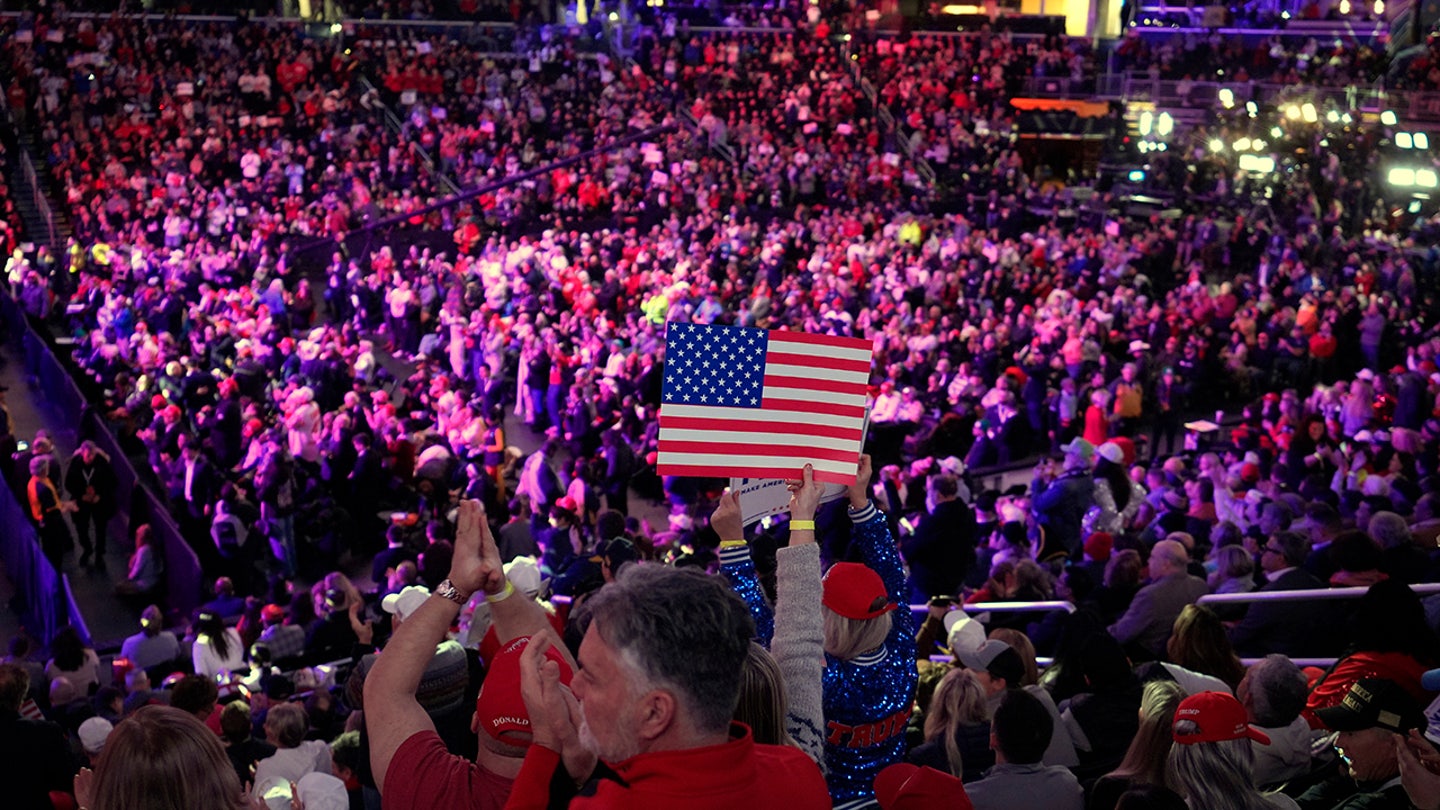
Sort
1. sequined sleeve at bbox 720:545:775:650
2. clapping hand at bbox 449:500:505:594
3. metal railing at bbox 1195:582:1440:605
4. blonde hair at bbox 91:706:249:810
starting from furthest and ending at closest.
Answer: metal railing at bbox 1195:582:1440:605, sequined sleeve at bbox 720:545:775:650, blonde hair at bbox 91:706:249:810, clapping hand at bbox 449:500:505:594

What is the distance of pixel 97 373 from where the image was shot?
1672 cm

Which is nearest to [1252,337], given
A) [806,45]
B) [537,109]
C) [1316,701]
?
[1316,701]

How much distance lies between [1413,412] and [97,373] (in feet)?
45.5

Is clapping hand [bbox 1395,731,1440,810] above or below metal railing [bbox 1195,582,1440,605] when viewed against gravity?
above

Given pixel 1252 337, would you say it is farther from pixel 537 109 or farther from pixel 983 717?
pixel 537 109

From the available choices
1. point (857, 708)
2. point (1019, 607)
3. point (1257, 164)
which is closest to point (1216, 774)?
point (857, 708)

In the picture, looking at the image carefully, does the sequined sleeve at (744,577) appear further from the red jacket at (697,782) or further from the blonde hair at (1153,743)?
the blonde hair at (1153,743)

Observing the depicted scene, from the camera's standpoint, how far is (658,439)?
15.9 ft

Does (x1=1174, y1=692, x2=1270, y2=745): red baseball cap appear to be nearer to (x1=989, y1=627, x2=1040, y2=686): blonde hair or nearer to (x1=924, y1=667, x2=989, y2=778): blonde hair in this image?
(x1=924, y1=667, x2=989, y2=778): blonde hair

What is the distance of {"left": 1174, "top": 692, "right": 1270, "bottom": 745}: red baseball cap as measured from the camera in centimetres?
368

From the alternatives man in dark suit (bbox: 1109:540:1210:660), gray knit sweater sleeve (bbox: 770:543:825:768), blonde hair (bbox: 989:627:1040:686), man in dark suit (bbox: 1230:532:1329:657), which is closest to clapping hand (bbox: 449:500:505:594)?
gray knit sweater sleeve (bbox: 770:543:825:768)

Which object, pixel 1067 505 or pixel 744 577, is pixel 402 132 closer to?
pixel 1067 505

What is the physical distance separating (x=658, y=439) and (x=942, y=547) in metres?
4.71

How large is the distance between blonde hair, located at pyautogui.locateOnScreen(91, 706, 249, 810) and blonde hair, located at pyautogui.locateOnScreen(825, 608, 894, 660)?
1.49m
